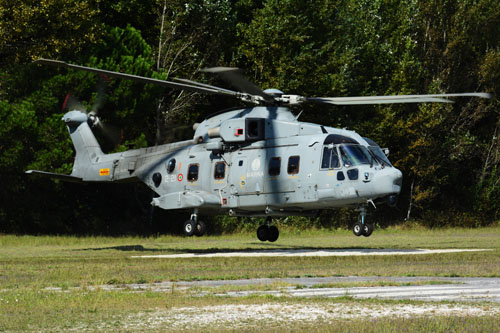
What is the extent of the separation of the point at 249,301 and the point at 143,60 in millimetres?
33314

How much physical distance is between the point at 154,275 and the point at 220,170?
10746 mm

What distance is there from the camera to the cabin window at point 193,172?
32156 mm

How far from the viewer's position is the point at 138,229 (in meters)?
49.8

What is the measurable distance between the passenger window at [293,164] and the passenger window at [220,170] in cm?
307

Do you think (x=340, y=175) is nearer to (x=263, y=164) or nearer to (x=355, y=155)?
(x=355, y=155)

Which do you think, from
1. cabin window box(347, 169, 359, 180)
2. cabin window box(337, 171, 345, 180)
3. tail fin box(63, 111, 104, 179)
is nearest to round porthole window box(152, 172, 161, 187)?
tail fin box(63, 111, 104, 179)

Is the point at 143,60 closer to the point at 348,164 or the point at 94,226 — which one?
the point at 94,226

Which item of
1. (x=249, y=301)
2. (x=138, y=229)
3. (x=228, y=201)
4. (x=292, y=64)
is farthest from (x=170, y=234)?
(x=249, y=301)

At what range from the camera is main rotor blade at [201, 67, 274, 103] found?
Result: 86.5 ft

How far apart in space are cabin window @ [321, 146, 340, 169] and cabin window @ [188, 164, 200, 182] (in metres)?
5.79

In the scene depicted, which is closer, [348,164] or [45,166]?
[348,164]

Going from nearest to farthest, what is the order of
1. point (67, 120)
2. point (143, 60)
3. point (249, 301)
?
1. point (249, 301)
2. point (67, 120)
3. point (143, 60)

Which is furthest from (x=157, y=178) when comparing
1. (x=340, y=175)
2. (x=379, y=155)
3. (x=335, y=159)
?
(x=379, y=155)

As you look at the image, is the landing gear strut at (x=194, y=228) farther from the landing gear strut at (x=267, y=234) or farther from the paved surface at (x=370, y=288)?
the paved surface at (x=370, y=288)
